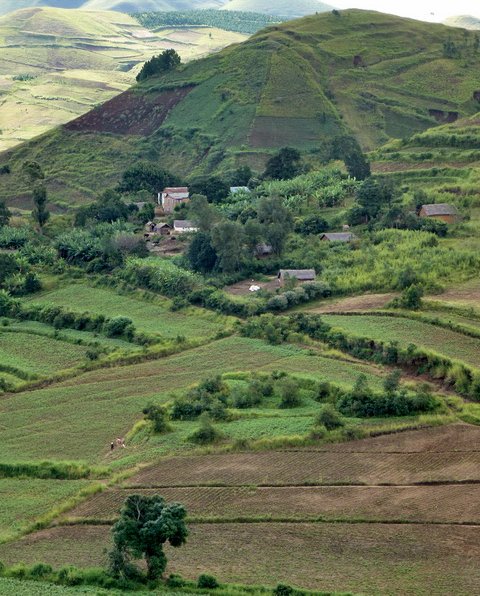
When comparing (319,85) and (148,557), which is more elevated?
Result: (319,85)

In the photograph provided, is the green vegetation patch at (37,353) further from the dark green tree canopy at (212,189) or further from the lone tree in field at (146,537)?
the dark green tree canopy at (212,189)

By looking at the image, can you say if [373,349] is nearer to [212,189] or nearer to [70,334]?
[70,334]

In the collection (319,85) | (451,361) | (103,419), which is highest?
(319,85)

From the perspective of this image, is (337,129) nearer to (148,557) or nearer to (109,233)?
(109,233)

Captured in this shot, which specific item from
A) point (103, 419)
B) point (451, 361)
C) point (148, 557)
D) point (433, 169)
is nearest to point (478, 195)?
point (433, 169)

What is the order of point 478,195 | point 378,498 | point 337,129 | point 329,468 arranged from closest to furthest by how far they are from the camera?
point 378,498 → point 329,468 → point 478,195 → point 337,129

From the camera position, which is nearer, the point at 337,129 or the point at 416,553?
the point at 416,553

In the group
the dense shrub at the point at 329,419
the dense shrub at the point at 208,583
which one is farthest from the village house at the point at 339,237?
the dense shrub at the point at 208,583
